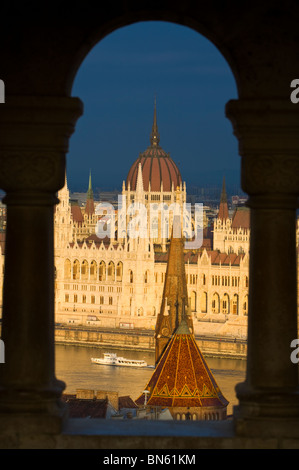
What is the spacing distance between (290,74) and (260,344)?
2.71ft

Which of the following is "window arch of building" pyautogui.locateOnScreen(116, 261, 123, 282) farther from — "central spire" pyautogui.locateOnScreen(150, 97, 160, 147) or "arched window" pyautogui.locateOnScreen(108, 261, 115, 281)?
"central spire" pyautogui.locateOnScreen(150, 97, 160, 147)


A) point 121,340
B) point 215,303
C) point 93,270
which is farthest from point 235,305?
point 121,340

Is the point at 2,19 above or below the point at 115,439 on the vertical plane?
above

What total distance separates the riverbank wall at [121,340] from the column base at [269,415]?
3486 centimetres

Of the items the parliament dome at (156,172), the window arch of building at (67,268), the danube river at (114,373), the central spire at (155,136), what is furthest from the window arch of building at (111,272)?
the central spire at (155,136)

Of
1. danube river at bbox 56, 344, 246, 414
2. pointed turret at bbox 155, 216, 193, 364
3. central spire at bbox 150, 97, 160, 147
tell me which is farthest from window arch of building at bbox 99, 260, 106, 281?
pointed turret at bbox 155, 216, 193, 364

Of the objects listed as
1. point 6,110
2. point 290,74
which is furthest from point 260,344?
point 6,110

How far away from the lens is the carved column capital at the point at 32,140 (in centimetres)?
369

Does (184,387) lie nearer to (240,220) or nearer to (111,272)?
(111,272)

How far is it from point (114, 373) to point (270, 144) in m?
30.6

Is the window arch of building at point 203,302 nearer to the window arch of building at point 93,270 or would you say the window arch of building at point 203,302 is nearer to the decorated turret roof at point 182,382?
the window arch of building at point 93,270

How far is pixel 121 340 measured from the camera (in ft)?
133

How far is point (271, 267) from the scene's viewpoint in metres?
3.74
